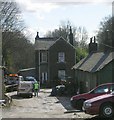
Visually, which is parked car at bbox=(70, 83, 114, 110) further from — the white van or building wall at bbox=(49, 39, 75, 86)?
building wall at bbox=(49, 39, 75, 86)

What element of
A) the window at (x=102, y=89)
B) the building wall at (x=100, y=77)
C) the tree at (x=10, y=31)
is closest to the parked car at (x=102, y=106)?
the window at (x=102, y=89)

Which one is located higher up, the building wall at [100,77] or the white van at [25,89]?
the building wall at [100,77]

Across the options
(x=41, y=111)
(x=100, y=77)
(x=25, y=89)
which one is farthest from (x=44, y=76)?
(x=41, y=111)

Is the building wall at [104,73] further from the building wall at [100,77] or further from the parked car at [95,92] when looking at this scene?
the parked car at [95,92]

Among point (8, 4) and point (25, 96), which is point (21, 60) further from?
point (25, 96)

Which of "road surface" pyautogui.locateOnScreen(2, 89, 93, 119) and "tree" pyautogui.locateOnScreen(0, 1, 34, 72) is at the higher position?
"tree" pyautogui.locateOnScreen(0, 1, 34, 72)

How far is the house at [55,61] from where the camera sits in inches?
2562

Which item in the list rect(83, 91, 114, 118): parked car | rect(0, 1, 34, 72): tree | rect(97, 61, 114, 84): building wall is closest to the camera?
rect(83, 91, 114, 118): parked car

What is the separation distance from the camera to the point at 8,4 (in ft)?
186

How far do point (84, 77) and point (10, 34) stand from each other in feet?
73.3

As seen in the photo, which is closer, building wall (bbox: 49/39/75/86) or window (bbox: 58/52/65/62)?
building wall (bbox: 49/39/75/86)

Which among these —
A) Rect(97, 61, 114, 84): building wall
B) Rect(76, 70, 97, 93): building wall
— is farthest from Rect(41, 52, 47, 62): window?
Rect(97, 61, 114, 84): building wall

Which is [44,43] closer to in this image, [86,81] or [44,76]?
[44,76]

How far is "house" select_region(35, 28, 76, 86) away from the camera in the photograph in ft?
213
